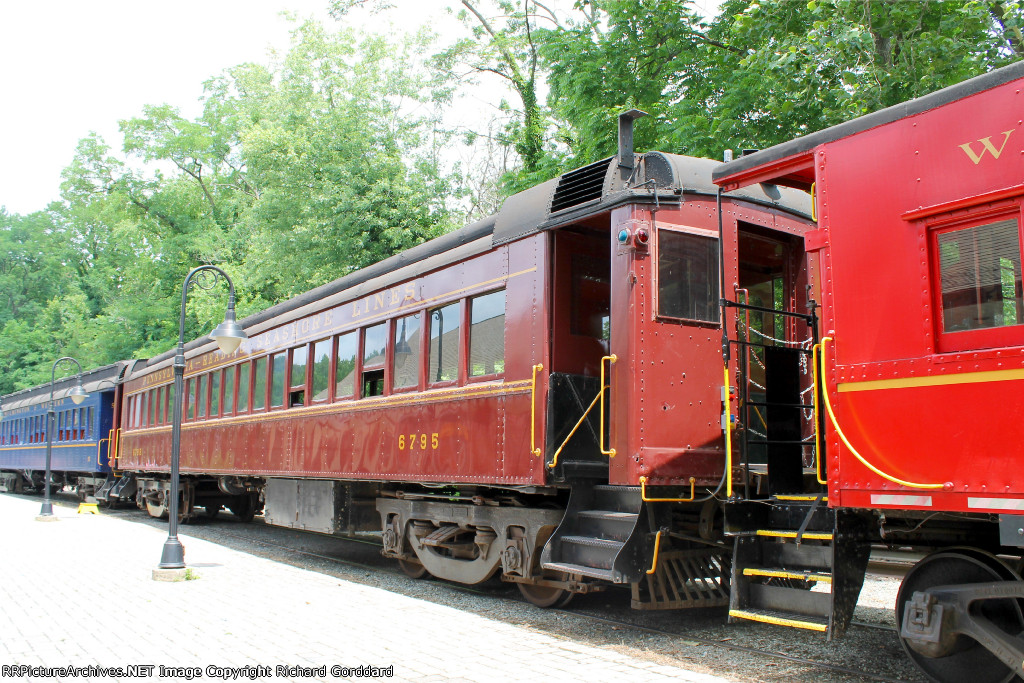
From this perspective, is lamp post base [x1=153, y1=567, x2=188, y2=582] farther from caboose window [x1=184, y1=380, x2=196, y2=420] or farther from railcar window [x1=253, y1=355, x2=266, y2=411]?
caboose window [x1=184, y1=380, x2=196, y2=420]

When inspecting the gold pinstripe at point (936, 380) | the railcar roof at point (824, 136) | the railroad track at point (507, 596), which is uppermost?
the railcar roof at point (824, 136)

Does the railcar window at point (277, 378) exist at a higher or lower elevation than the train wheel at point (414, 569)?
higher

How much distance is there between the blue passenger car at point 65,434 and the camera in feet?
71.2

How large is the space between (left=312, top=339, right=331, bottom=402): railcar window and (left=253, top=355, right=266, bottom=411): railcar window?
1750mm

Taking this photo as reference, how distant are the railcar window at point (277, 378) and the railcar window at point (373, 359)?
7.77 feet

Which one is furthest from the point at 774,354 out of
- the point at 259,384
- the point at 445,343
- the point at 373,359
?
the point at 259,384

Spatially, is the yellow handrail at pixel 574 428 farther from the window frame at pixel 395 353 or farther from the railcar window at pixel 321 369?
the railcar window at pixel 321 369

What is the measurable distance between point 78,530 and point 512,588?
403 inches

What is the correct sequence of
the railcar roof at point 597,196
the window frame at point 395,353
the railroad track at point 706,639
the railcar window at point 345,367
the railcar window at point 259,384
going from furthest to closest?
the railcar window at point 259,384
the railcar window at point 345,367
the window frame at point 395,353
the railcar roof at point 597,196
the railroad track at point 706,639

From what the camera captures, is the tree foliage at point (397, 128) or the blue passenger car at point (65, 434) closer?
the tree foliage at point (397, 128)

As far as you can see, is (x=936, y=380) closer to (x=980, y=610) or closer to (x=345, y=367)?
(x=980, y=610)

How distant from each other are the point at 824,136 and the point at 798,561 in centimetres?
261

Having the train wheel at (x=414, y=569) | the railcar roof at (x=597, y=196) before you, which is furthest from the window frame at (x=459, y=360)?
the train wheel at (x=414, y=569)

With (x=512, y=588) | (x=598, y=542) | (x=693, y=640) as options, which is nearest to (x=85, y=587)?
(x=512, y=588)
